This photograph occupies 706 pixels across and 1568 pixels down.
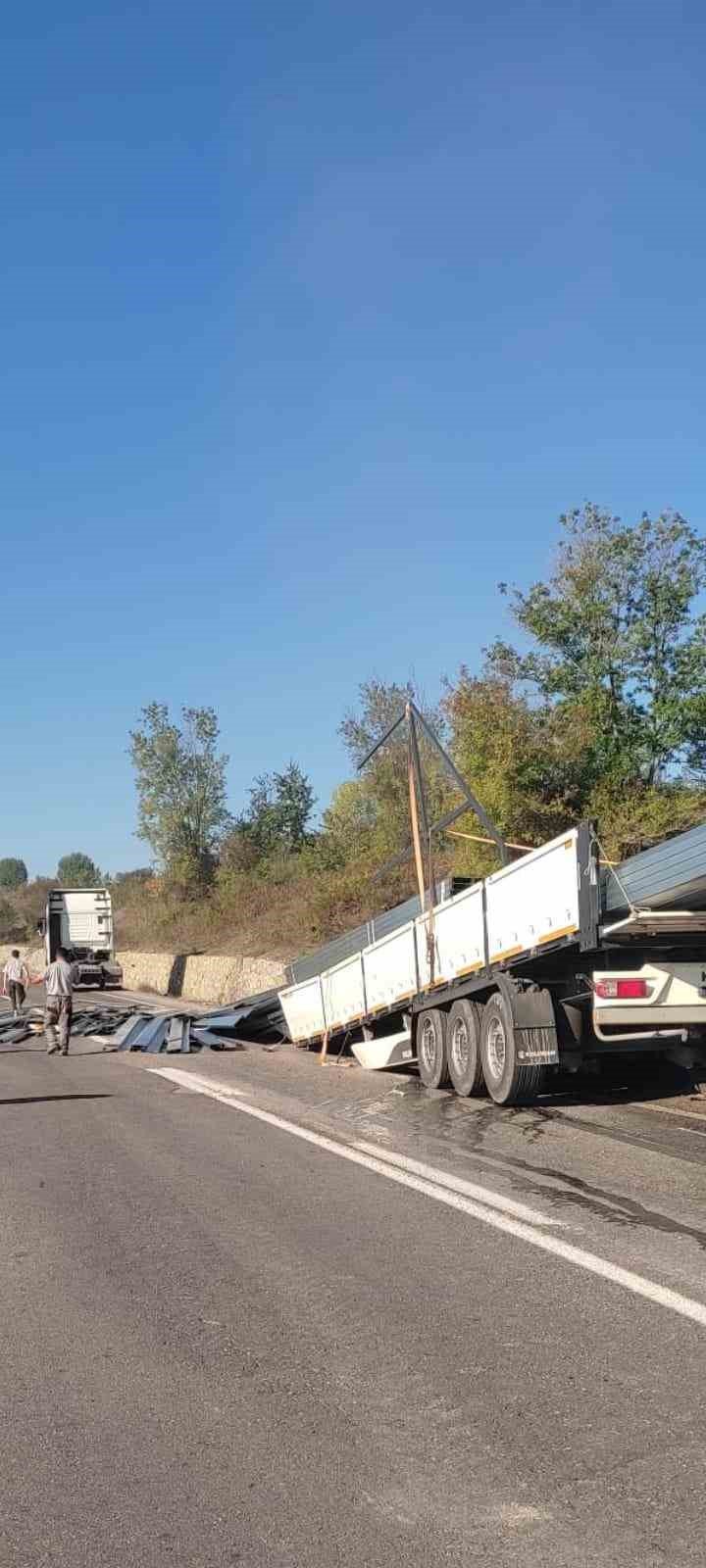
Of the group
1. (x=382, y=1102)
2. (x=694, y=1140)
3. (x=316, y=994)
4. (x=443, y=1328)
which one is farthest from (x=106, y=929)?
(x=443, y=1328)

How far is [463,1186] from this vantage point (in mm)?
8422

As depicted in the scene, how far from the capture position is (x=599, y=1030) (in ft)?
37.7

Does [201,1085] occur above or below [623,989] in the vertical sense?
below

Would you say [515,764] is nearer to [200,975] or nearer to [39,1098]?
[39,1098]

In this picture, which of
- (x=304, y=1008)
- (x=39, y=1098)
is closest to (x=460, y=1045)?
(x=39, y=1098)

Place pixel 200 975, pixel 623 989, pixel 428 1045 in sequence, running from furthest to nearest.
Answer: pixel 200 975, pixel 428 1045, pixel 623 989

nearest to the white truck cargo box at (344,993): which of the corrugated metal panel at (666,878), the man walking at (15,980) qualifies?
the corrugated metal panel at (666,878)

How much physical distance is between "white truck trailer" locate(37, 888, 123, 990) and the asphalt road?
32742mm

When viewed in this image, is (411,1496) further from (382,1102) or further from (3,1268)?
(382,1102)

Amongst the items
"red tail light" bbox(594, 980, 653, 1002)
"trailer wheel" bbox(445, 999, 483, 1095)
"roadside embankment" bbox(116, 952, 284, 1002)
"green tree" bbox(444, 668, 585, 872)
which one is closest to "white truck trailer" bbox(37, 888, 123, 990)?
"roadside embankment" bbox(116, 952, 284, 1002)

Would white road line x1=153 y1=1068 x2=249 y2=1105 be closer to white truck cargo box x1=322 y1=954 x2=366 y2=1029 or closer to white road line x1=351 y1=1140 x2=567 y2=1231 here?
white truck cargo box x1=322 y1=954 x2=366 y2=1029

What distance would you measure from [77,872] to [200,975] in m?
80.6

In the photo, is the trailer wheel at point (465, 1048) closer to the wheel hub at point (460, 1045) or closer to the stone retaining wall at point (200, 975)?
the wheel hub at point (460, 1045)

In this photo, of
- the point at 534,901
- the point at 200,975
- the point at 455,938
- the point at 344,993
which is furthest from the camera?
the point at 200,975
